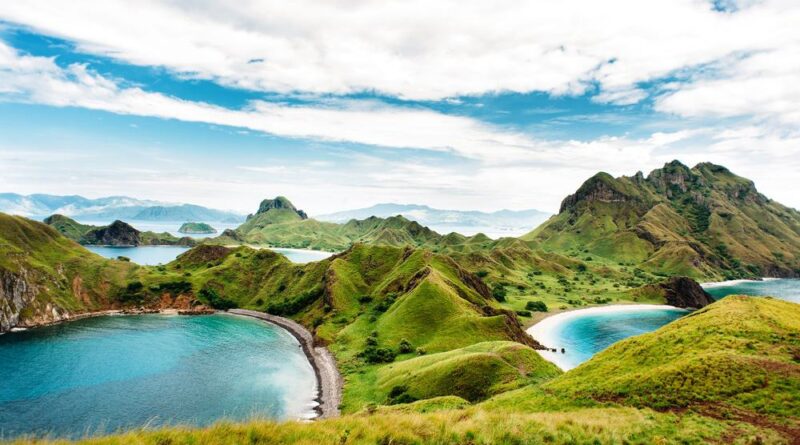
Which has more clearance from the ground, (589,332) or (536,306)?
(536,306)

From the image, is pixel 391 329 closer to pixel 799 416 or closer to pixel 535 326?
pixel 535 326

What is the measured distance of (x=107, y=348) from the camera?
121312mm

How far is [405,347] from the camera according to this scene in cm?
10756

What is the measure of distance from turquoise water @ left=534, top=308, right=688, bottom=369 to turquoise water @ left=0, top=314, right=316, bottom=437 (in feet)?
286

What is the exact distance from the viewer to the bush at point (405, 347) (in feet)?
351

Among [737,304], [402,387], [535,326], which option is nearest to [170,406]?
[402,387]

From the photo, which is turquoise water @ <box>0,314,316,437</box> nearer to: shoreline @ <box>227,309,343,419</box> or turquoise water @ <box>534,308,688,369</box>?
shoreline @ <box>227,309,343,419</box>

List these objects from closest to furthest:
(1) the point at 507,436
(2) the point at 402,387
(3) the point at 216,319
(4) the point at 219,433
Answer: (4) the point at 219,433 → (1) the point at 507,436 → (2) the point at 402,387 → (3) the point at 216,319

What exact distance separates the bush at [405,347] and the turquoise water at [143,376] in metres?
24.7

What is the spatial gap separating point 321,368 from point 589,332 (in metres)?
120

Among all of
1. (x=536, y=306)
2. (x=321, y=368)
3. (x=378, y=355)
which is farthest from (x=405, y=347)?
(x=536, y=306)

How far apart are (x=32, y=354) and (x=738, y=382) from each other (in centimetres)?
15847

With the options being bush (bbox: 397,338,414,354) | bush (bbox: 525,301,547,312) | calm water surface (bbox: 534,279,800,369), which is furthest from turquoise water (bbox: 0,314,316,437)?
bush (bbox: 525,301,547,312)

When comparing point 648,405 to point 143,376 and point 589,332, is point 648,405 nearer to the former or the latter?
point 143,376
